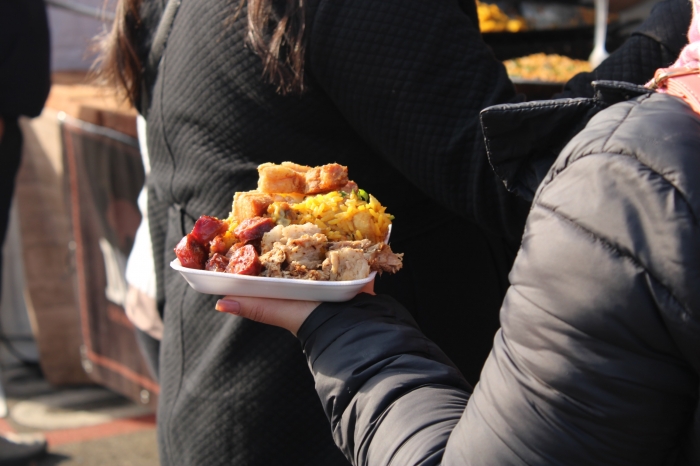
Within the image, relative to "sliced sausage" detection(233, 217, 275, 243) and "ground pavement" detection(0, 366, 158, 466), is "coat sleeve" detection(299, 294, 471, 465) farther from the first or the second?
"ground pavement" detection(0, 366, 158, 466)

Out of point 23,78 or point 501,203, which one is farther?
point 23,78

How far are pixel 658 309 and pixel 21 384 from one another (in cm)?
503

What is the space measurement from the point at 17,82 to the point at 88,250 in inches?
48.0

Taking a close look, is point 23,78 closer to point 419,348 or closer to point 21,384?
point 21,384

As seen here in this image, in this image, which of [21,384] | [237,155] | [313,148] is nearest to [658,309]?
[313,148]

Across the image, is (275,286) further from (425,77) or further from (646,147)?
(646,147)

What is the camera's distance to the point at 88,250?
14.2ft

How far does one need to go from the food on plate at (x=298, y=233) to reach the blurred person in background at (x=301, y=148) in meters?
0.15

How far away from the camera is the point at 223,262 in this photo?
1.33 meters

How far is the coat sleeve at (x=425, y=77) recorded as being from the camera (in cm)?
140

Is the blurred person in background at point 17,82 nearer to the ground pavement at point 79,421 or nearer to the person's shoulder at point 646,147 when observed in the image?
the ground pavement at point 79,421

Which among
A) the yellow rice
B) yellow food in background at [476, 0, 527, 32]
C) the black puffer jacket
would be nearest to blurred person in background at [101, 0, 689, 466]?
the yellow rice

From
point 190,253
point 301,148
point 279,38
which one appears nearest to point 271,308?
point 190,253

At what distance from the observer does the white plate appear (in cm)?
125
